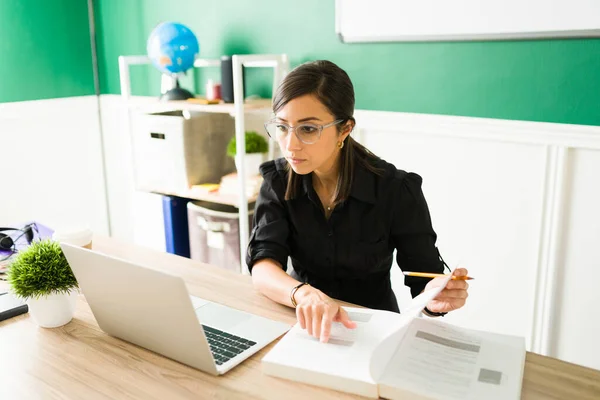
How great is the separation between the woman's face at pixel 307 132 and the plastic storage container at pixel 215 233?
130 centimetres

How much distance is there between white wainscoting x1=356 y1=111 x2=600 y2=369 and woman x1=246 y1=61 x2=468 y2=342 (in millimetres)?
750

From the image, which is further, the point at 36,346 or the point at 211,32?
the point at 211,32

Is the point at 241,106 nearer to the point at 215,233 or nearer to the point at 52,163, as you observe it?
the point at 215,233

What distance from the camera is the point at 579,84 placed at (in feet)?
6.59

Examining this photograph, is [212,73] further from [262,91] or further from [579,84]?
[579,84]

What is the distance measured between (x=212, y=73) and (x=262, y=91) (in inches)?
13.7

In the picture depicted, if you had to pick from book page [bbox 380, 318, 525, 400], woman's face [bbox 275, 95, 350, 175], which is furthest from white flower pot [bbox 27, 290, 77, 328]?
book page [bbox 380, 318, 525, 400]

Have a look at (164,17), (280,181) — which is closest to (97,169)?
(164,17)

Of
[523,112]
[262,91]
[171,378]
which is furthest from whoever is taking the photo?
[262,91]

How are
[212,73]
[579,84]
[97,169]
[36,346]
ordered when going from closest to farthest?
[36,346] < [579,84] < [212,73] < [97,169]

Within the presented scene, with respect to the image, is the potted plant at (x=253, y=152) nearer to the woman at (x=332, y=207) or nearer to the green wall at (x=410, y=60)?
the green wall at (x=410, y=60)

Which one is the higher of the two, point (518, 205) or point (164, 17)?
point (164, 17)

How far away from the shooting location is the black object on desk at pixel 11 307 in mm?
1322

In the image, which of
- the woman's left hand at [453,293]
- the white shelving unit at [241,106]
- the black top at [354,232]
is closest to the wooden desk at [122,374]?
the woman's left hand at [453,293]
